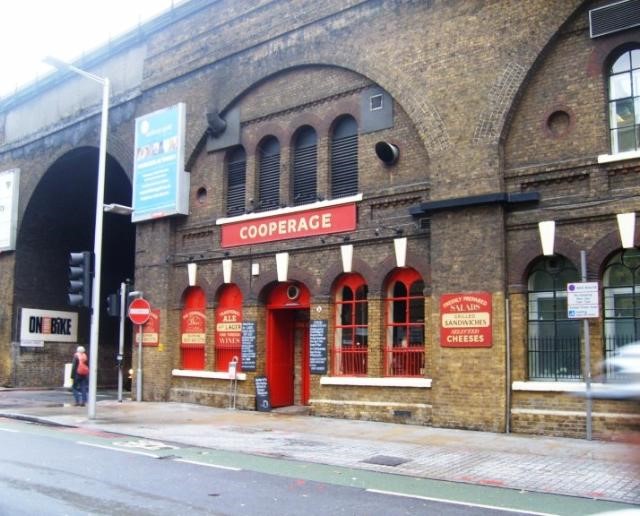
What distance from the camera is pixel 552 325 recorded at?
47.9 feet

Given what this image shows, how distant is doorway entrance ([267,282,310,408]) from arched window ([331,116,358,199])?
9.31 feet

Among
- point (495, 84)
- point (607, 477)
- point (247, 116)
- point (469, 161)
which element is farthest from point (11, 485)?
point (247, 116)

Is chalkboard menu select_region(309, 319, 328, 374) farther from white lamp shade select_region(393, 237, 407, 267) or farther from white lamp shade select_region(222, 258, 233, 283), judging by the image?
white lamp shade select_region(222, 258, 233, 283)

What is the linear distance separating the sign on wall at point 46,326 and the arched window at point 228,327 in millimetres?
12277

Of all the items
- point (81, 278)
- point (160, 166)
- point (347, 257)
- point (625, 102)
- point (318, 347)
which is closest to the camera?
point (625, 102)

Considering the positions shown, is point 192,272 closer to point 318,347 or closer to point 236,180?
point 236,180

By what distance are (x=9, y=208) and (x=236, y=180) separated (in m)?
13.5

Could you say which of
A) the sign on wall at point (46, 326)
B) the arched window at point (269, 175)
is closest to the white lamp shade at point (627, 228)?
the arched window at point (269, 175)

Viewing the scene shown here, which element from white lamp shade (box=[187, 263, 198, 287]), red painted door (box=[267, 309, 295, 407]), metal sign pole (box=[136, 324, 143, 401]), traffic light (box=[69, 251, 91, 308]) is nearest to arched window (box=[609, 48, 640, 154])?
red painted door (box=[267, 309, 295, 407])

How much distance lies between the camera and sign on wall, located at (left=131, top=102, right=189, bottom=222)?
21906mm

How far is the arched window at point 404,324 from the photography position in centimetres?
1658

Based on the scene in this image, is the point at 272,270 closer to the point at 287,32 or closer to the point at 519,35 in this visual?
the point at 287,32

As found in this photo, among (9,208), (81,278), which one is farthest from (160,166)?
(9,208)

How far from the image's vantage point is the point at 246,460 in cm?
1165
